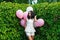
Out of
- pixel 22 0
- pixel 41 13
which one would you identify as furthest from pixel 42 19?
pixel 22 0

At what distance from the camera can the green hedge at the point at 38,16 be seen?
9258mm

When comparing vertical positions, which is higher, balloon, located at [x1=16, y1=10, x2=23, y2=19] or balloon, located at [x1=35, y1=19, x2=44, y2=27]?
balloon, located at [x1=16, y1=10, x2=23, y2=19]

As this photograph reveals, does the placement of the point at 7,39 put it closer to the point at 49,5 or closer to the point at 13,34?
the point at 13,34

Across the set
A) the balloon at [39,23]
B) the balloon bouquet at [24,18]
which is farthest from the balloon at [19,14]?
the balloon at [39,23]

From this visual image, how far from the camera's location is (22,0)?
13047 millimetres

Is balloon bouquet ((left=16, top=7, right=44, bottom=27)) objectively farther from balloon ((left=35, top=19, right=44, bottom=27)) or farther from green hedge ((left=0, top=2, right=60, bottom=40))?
green hedge ((left=0, top=2, right=60, bottom=40))

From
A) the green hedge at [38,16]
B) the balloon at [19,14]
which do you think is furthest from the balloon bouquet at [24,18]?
the green hedge at [38,16]

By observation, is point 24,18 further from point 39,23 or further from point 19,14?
point 39,23

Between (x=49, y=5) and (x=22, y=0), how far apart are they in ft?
11.5

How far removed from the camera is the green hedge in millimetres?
9258

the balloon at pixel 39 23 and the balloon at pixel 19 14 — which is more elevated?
the balloon at pixel 19 14

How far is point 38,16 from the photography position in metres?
9.52

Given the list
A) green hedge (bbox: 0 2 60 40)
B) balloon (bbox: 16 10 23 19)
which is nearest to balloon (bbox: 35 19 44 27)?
green hedge (bbox: 0 2 60 40)

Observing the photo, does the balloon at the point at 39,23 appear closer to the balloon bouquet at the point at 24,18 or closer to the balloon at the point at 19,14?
the balloon bouquet at the point at 24,18
